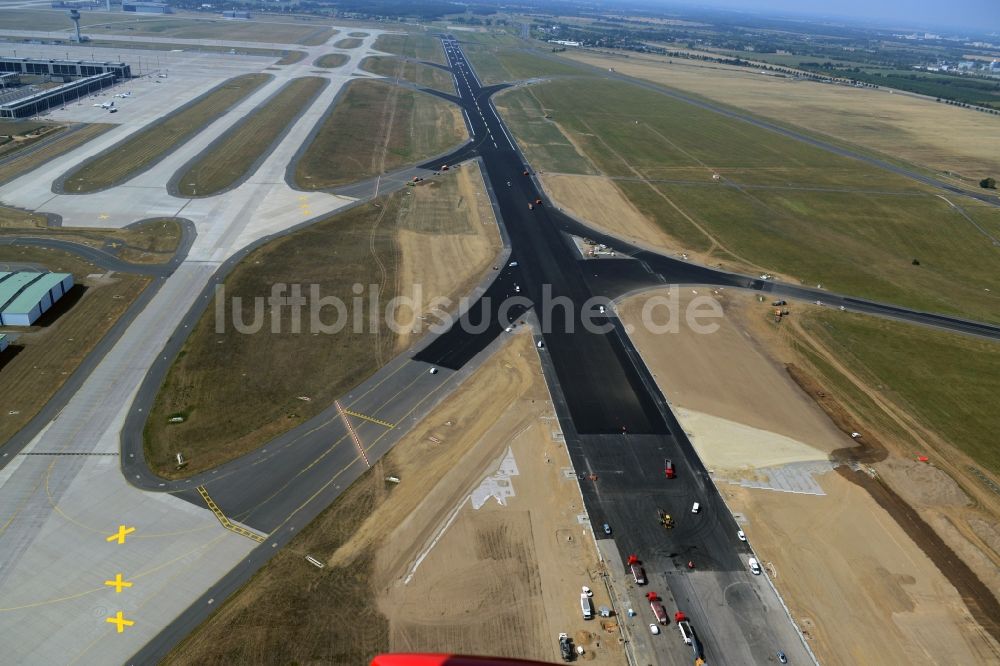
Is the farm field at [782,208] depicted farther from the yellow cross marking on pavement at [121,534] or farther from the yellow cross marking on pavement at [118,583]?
the yellow cross marking on pavement at [118,583]

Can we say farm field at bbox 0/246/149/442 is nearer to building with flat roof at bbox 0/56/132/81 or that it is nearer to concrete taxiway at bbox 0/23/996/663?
concrete taxiway at bbox 0/23/996/663

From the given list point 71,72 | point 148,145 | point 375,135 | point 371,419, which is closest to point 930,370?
point 371,419

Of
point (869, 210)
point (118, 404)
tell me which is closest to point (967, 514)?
point (118, 404)

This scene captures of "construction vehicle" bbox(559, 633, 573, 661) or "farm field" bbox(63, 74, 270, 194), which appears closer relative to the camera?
"construction vehicle" bbox(559, 633, 573, 661)

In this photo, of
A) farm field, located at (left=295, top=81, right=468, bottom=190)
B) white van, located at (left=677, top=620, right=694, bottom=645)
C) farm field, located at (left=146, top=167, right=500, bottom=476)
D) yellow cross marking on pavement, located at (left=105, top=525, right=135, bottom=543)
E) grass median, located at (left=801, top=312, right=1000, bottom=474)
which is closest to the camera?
white van, located at (left=677, top=620, right=694, bottom=645)

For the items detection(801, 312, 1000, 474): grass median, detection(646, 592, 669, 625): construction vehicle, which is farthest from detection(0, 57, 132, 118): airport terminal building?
detection(801, 312, 1000, 474): grass median

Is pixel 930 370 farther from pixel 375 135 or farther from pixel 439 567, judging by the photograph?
pixel 375 135
